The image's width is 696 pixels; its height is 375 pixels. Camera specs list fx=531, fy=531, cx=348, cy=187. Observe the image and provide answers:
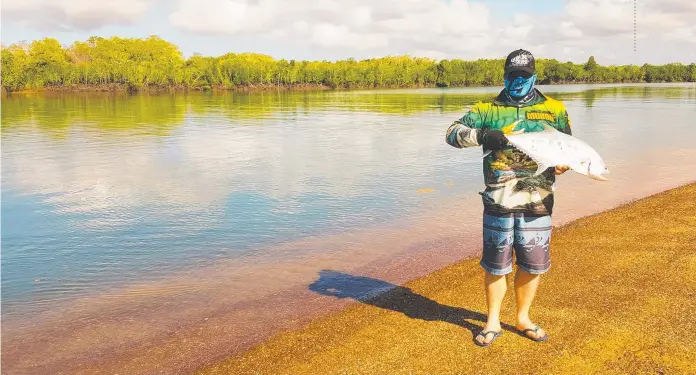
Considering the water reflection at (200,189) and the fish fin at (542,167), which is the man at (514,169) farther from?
the water reflection at (200,189)

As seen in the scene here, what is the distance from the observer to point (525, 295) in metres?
5.74

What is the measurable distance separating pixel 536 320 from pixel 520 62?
3078 mm

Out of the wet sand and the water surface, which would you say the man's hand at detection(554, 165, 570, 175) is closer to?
the wet sand

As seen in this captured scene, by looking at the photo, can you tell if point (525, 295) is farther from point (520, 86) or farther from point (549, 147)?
point (520, 86)

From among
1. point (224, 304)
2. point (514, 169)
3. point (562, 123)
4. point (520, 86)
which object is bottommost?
point (224, 304)

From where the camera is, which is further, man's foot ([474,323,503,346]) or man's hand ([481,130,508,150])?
man's foot ([474,323,503,346])

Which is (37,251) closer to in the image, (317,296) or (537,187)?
(317,296)

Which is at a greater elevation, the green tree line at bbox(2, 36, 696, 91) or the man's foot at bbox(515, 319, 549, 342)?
the green tree line at bbox(2, 36, 696, 91)

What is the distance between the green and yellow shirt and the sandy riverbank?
1.58m

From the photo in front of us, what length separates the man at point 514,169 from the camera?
5012 mm

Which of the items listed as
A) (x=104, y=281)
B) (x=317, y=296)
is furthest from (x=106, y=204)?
(x=317, y=296)

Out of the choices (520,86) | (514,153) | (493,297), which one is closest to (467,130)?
(514,153)

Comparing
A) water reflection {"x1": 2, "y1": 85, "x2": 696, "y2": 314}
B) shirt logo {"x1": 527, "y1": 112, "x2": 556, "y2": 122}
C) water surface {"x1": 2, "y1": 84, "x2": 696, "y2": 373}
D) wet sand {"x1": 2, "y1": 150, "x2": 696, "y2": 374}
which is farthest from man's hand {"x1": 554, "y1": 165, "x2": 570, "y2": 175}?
water reflection {"x1": 2, "y1": 85, "x2": 696, "y2": 314}

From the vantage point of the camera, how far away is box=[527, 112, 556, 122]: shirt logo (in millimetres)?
5047
